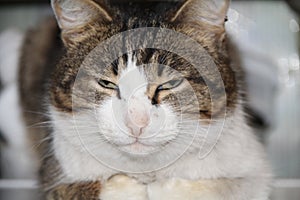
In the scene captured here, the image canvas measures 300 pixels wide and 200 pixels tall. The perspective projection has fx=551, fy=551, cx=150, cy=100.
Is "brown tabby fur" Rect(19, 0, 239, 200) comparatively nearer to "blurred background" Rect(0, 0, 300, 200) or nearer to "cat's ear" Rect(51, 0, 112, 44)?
"cat's ear" Rect(51, 0, 112, 44)

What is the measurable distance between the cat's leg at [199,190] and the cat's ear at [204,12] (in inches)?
11.3

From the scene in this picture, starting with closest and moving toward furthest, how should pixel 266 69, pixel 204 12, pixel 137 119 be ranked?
pixel 137 119 → pixel 204 12 → pixel 266 69

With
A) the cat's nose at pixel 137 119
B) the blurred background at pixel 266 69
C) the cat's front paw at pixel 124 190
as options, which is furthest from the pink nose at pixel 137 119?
the blurred background at pixel 266 69

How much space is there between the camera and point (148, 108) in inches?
35.2

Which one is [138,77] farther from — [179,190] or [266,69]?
[266,69]

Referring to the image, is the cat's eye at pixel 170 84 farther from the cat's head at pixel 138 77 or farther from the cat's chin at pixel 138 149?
the cat's chin at pixel 138 149

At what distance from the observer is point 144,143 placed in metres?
0.92

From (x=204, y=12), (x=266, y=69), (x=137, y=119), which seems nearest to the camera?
(x=137, y=119)

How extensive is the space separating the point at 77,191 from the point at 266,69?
67 centimetres

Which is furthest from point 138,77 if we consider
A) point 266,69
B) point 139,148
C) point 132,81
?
point 266,69

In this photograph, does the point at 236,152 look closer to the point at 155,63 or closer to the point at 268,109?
the point at 155,63

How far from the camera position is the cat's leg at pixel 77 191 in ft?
3.26

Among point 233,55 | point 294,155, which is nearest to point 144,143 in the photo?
point 233,55

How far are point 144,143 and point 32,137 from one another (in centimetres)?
49
